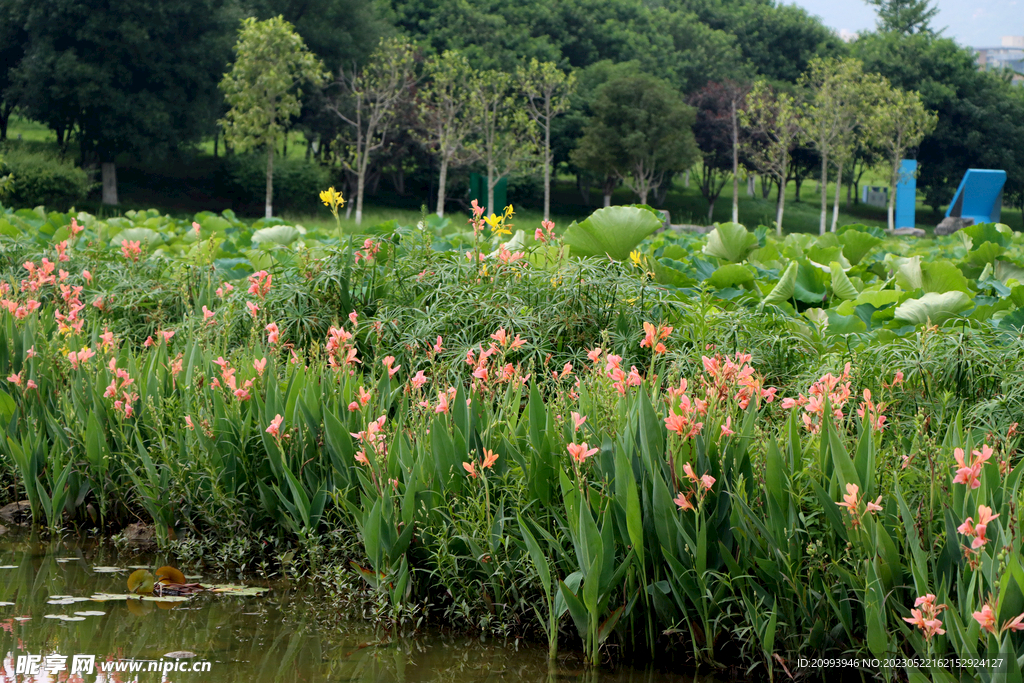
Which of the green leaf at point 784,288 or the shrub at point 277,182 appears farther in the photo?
→ the shrub at point 277,182

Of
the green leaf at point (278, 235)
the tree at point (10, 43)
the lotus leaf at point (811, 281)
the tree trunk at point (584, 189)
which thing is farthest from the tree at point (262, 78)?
the lotus leaf at point (811, 281)

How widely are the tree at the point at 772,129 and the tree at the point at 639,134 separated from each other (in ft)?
11.1

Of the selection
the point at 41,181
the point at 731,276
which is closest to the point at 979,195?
the point at 41,181

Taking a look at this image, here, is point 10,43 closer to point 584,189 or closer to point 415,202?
point 415,202

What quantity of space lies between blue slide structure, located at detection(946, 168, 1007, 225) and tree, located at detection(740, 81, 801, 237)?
21.4 feet

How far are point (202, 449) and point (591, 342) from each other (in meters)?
1.80

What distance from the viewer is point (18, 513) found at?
3.93 meters

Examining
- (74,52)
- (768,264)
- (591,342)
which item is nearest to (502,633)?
(591,342)

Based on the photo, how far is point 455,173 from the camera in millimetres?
37500

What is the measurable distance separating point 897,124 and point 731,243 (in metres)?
35.3

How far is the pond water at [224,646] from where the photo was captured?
101 inches

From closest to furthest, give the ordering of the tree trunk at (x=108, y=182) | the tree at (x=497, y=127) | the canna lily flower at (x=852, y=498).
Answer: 1. the canna lily flower at (x=852, y=498)
2. the tree trunk at (x=108, y=182)
3. the tree at (x=497, y=127)

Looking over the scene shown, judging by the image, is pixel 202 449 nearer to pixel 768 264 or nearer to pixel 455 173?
pixel 768 264

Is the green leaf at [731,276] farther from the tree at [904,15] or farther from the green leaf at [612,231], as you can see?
the tree at [904,15]
